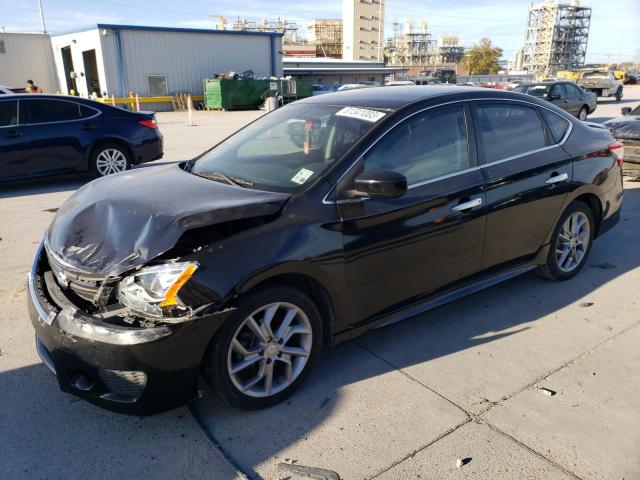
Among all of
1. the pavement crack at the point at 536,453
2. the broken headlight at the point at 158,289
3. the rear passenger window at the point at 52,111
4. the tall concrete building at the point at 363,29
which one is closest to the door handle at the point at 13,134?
the rear passenger window at the point at 52,111

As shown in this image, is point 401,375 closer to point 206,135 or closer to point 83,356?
point 83,356

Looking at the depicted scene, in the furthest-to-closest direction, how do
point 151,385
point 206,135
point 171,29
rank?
point 171,29 < point 206,135 < point 151,385

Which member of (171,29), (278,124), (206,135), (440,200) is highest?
(171,29)

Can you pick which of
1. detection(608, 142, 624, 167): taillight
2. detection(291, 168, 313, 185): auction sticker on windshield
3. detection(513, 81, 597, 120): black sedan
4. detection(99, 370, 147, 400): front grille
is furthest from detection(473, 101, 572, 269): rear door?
detection(513, 81, 597, 120): black sedan

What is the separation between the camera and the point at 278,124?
3.99m

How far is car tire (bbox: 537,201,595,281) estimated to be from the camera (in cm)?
450

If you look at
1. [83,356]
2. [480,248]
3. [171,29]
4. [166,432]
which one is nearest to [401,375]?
[480,248]

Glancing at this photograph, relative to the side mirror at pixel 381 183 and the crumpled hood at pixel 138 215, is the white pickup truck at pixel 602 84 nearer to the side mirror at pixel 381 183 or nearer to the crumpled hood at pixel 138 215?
the side mirror at pixel 381 183

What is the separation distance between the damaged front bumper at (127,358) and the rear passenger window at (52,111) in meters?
6.75

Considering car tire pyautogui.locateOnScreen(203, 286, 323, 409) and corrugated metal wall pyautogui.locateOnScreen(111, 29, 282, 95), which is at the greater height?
corrugated metal wall pyautogui.locateOnScreen(111, 29, 282, 95)

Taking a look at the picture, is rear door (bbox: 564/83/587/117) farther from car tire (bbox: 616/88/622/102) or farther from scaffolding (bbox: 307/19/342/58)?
scaffolding (bbox: 307/19/342/58)

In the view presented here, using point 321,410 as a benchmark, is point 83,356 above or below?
above

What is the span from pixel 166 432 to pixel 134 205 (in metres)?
1.24

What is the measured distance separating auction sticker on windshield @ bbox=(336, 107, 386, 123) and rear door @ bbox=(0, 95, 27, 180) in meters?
6.49
